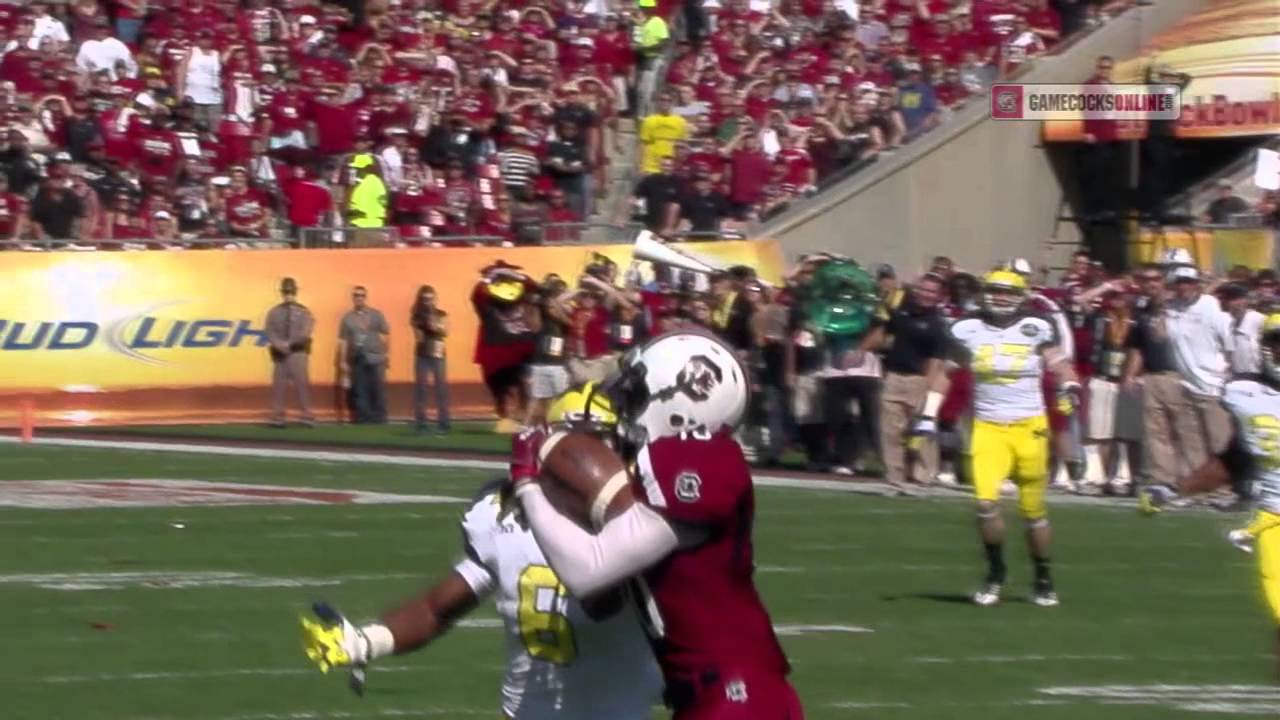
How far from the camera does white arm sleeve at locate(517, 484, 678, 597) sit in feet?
14.4

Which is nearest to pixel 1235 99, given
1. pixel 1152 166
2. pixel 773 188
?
pixel 1152 166

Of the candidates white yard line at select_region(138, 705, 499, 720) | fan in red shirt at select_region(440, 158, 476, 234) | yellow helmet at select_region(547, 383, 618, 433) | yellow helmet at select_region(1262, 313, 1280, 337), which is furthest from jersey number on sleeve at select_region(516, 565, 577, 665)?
fan in red shirt at select_region(440, 158, 476, 234)

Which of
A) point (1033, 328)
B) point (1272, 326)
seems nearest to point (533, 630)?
point (1272, 326)

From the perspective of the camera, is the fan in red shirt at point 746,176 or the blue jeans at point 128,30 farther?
the blue jeans at point 128,30

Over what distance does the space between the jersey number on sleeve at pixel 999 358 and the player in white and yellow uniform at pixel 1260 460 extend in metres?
3.30

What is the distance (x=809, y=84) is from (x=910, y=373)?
26.4 feet

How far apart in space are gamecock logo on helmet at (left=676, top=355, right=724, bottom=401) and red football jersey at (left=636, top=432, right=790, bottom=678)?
8 cm

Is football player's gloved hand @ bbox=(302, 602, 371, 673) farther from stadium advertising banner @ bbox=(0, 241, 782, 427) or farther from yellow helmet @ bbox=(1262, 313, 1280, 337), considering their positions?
stadium advertising banner @ bbox=(0, 241, 782, 427)

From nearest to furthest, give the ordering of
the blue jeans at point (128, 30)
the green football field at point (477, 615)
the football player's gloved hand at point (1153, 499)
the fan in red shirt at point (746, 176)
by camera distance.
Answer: the football player's gloved hand at point (1153, 499) < the green football field at point (477, 615) < the fan in red shirt at point (746, 176) < the blue jeans at point (128, 30)

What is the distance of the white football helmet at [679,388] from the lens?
450cm

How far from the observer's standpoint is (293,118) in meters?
23.8

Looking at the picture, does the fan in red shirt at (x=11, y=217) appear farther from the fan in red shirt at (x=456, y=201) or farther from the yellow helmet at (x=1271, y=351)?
the yellow helmet at (x=1271, y=351)

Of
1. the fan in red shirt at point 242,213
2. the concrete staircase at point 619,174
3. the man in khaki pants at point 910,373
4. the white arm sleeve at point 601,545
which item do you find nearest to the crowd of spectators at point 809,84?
the concrete staircase at point 619,174

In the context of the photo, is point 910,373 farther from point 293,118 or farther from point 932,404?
point 293,118
